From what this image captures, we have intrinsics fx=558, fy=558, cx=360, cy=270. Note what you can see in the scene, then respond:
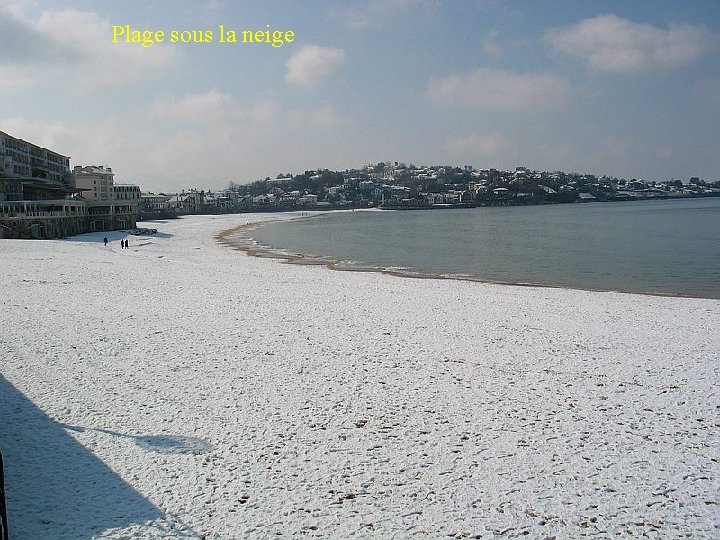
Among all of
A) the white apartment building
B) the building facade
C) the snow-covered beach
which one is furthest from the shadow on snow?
the white apartment building

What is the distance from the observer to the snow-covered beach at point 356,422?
6695 millimetres

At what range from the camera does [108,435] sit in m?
8.72

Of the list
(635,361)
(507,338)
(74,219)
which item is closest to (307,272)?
(507,338)

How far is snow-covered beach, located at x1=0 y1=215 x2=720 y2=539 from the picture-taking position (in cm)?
670

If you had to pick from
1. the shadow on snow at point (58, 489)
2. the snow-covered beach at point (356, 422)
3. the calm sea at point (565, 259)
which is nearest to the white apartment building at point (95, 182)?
the calm sea at point (565, 259)

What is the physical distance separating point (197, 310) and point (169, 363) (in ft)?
19.3

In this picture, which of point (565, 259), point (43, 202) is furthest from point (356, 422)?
point (43, 202)

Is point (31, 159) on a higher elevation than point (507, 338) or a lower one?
higher

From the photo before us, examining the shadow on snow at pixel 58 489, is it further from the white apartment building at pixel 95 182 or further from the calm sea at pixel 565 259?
the white apartment building at pixel 95 182

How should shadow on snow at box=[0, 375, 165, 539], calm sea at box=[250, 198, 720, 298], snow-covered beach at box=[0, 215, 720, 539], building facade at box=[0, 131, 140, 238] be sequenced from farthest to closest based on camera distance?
building facade at box=[0, 131, 140, 238]
calm sea at box=[250, 198, 720, 298]
snow-covered beach at box=[0, 215, 720, 539]
shadow on snow at box=[0, 375, 165, 539]

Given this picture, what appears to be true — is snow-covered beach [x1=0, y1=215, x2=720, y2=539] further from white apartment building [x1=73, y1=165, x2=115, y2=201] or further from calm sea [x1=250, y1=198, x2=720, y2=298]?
white apartment building [x1=73, y1=165, x2=115, y2=201]

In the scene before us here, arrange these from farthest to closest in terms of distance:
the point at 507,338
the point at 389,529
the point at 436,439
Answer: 1. the point at 507,338
2. the point at 436,439
3. the point at 389,529

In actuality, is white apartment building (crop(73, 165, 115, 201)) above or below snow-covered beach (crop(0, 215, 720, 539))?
above

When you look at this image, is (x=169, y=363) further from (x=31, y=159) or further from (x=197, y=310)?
(x=31, y=159)
